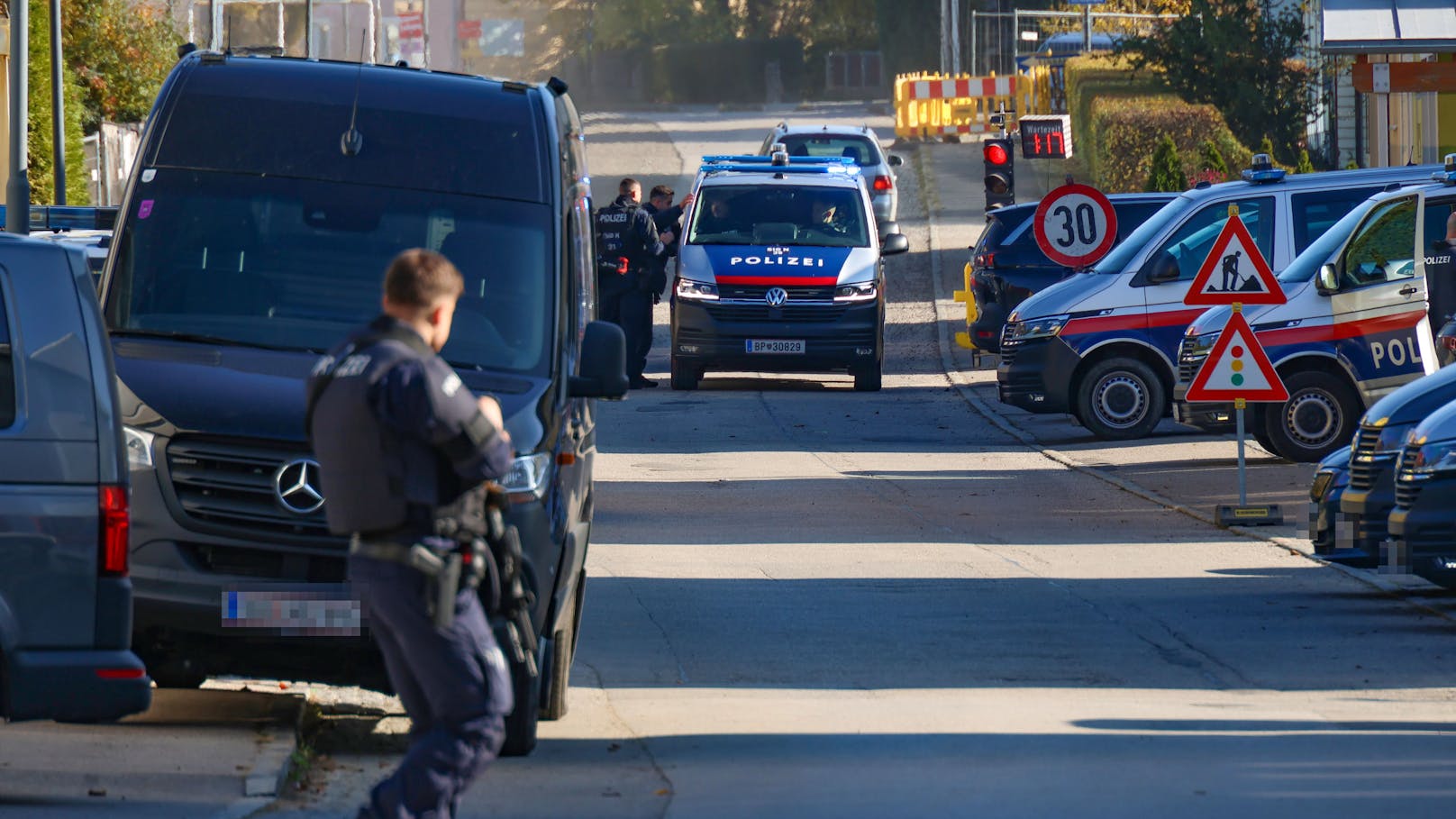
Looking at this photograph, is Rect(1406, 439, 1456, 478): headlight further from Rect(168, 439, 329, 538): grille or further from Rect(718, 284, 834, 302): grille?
Rect(718, 284, 834, 302): grille

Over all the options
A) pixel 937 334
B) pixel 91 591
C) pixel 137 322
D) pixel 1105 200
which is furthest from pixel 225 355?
pixel 937 334

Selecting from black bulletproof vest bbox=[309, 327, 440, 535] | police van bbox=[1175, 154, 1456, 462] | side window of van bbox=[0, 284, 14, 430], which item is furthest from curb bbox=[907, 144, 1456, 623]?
side window of van bbox=[0, 284, 14, 430]

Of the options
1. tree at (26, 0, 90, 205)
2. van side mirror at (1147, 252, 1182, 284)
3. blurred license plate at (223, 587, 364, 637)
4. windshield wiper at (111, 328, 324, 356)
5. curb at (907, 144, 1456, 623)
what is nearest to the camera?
blurred license plate at (223, 587, 364, 637)

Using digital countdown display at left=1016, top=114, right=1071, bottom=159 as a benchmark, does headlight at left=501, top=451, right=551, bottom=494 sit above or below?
below

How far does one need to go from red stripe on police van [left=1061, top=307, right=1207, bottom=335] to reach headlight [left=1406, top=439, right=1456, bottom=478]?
8.69 metres

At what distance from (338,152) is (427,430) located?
350cm

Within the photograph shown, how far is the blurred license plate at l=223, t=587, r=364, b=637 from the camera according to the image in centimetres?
762

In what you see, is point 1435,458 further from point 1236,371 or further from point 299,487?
point 299,487

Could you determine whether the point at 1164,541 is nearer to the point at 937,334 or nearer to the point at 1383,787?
the point at 1383,787

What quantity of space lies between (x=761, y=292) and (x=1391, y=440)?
40.7ft

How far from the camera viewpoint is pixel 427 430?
5762 mm

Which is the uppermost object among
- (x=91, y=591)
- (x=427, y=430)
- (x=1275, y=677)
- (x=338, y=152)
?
(x=338, y=152)

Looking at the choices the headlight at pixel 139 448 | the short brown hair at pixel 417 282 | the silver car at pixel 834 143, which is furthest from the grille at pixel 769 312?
the short brown hair at pixel 417 282

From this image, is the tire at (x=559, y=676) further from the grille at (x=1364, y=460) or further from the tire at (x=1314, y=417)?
the tire at (x=1314, y=417)
